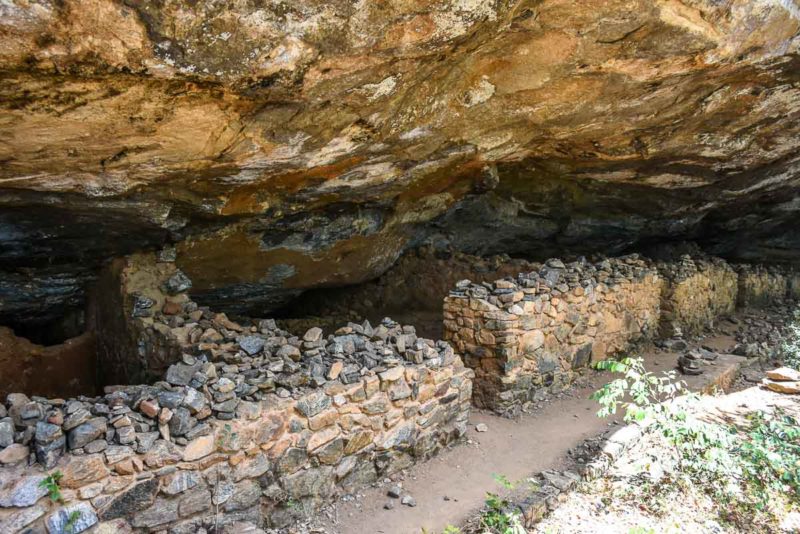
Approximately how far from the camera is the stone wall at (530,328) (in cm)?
529

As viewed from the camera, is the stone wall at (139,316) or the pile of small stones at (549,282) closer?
the stone wall at (139,316)

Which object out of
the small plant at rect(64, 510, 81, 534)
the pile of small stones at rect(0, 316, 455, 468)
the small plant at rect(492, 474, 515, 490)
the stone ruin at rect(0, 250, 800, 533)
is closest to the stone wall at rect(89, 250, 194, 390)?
the stone ruin at rect(0, 250, 800, 533)

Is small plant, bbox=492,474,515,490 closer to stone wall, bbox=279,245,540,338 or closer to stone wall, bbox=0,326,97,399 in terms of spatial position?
stone wall, bbox=279,245,540,338

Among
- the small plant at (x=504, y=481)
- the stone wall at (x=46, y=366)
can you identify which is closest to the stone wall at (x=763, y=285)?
the small plant at (x=504, y=481)

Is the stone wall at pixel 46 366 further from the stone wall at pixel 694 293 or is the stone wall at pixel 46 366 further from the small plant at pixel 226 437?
the stone wall at pixel 694 293

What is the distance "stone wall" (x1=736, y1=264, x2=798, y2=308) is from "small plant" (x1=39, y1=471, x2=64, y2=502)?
12.3m

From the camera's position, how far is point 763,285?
1209cm

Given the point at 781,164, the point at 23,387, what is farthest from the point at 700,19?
the point at 23,387

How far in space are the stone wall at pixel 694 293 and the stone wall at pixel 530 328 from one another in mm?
1786

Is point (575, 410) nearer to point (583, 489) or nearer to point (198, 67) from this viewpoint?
point (583, 489)

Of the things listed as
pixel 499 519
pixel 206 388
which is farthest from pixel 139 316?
pixel 499 519

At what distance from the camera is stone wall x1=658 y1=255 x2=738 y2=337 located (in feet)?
26.6

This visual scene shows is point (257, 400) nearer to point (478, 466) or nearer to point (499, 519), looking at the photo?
point (499, 519)

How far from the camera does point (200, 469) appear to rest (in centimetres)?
293
